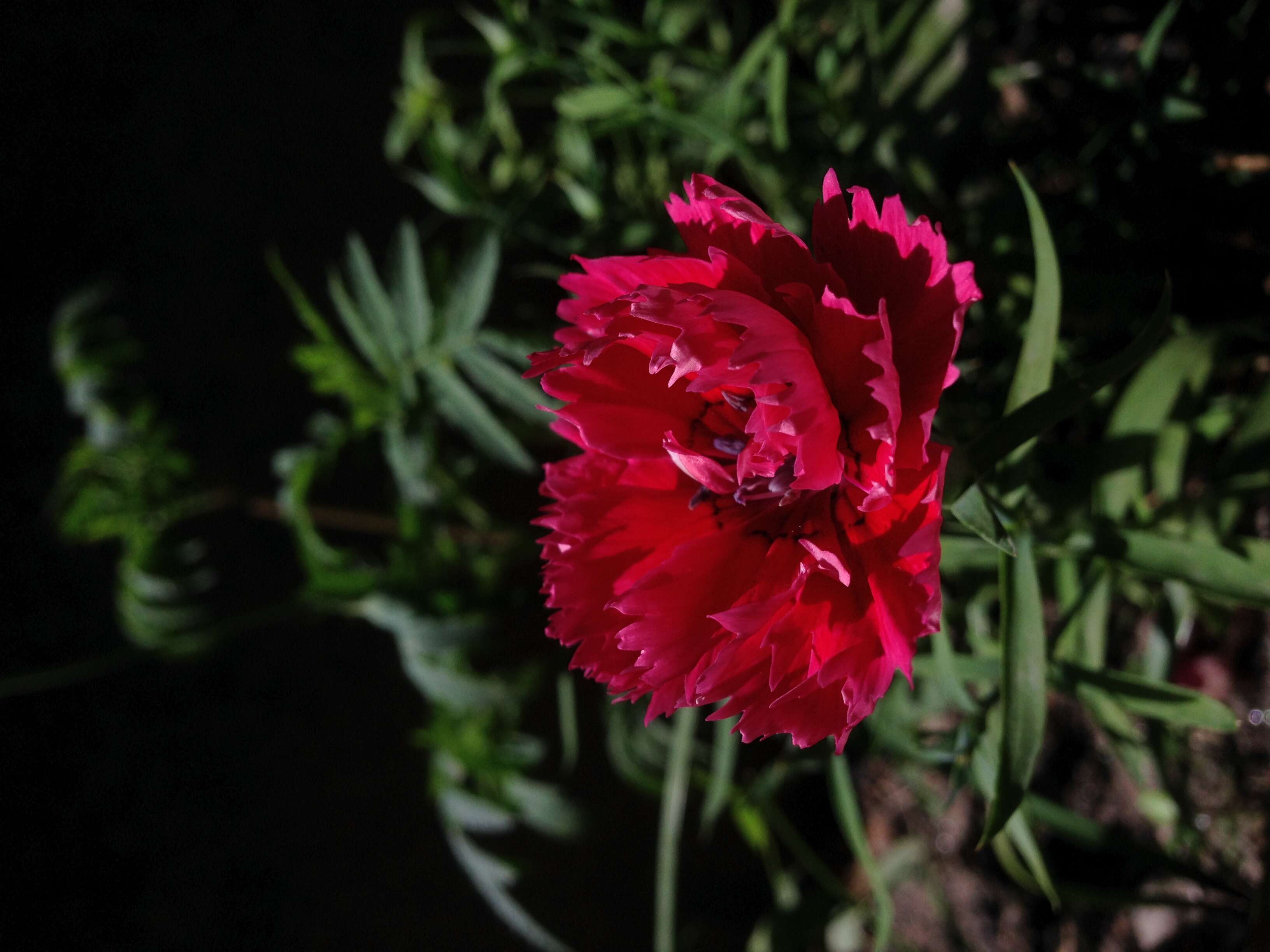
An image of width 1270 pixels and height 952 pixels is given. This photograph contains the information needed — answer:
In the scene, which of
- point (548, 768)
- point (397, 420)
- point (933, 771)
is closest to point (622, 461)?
point (397, 420)

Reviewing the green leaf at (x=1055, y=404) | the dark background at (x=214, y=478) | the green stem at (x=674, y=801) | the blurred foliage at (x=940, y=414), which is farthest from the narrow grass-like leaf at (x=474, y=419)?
the dark background at (x=214, y=478)

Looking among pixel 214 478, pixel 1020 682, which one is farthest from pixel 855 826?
pixel 214 478

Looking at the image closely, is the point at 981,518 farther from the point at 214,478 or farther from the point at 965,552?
the point at 214,478

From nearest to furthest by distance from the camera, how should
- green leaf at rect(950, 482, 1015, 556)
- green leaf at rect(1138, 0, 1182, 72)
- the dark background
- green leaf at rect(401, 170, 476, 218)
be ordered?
green leaf at rect(950, 482, 1015, 556) → green leaf at rect(1138, 0, 1182, 72) → green leaf at rect(401, 170, 476, 218) → the dark background

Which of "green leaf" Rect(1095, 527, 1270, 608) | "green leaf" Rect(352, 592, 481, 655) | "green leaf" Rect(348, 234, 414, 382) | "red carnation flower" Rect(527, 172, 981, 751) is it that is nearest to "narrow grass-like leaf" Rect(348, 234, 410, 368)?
"green leaf" Rect(348, 234, 414, 382)

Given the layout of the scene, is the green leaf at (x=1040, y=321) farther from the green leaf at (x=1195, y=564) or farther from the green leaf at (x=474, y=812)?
the green leaf at (x=474, y=812)

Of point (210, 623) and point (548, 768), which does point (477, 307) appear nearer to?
point (210, 623)

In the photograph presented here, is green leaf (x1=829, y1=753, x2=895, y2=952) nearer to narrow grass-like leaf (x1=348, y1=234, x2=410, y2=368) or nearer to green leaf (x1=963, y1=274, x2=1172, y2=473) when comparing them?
green leaf (x1=963, y1=274, x2=1172, y2=473)
